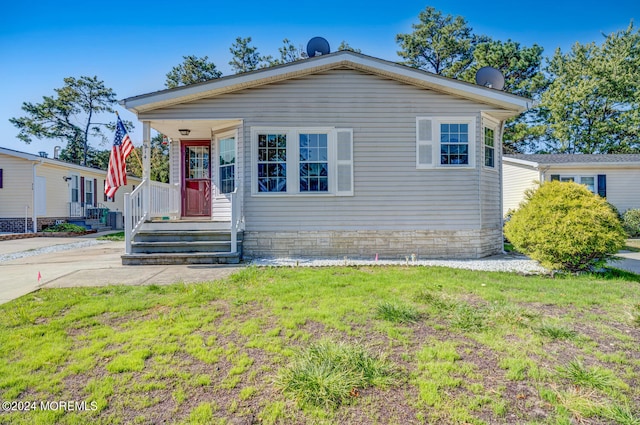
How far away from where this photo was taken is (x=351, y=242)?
8219 mm

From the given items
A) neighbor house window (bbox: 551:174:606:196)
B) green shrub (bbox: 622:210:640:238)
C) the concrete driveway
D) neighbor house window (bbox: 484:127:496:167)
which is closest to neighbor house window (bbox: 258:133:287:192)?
the concrete driveway

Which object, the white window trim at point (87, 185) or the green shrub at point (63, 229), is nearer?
the green shrub at point (63, 229)

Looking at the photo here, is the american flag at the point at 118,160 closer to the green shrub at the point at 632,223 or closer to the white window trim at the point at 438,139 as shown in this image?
the white window trim at the point at 438,139

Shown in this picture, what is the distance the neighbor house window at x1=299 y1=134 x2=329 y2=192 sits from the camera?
8.23 m

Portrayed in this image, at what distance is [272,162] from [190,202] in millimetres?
3285

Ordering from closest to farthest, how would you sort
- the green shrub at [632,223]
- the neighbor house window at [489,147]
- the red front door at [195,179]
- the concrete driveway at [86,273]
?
the concrete driveway at [86,273], the neighbor house window at [489,147], the red front door at [195,179], the green shrub at [632,223]

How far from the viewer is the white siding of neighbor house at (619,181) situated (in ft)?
51.5

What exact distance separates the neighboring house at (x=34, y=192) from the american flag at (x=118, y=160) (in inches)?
447

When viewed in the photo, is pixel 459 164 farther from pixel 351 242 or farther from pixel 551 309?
pixel 551 309

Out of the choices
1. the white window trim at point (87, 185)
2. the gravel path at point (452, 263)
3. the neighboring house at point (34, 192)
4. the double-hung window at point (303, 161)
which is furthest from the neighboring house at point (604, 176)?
the white window trim at point (87, 185)

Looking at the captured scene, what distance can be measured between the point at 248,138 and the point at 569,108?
26849 millimetres

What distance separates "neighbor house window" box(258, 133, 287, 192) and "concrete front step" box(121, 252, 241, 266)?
1937mm

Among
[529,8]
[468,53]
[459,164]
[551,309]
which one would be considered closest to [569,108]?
[468,53]

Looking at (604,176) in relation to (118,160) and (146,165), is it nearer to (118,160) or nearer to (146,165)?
(146,165)
